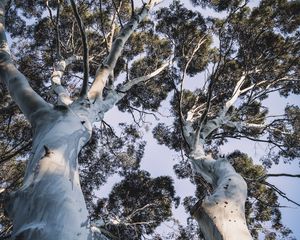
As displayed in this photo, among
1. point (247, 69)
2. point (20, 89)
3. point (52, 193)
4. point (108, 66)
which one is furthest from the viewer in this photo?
point (247, 69)

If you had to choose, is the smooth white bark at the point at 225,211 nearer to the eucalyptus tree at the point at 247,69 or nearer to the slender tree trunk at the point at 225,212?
the slender tree trunk at the point at 225,212

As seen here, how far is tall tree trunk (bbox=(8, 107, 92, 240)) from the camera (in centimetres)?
204

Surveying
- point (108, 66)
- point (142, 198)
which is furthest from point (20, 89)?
point (142, 198)

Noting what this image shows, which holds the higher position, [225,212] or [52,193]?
[225,212]

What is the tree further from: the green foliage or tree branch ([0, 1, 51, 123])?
tree branch ([0, 1, 51, 123])

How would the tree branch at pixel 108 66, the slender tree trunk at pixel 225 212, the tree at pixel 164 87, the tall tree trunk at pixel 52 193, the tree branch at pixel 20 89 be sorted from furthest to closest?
the tree at pixel 164 87 → the tree branch at pixel 108 66 → the tree branch at pixel 20 89 → the slender tree trunk at pixel 225 212 → the tall tree trunk at pixel 52 193

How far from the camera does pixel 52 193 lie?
229cm

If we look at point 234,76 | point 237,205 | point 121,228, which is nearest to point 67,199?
point 237,205

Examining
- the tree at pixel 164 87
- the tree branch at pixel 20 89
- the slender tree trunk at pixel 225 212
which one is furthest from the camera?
the tree at pixel 164 87

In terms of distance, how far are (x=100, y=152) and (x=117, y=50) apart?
174 inches

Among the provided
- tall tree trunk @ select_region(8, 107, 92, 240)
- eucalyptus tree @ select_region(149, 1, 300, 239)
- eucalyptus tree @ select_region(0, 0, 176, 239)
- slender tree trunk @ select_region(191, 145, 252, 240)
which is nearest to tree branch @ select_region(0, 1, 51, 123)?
eucalyptus tree @ select_region(0, 0, 176, 239)

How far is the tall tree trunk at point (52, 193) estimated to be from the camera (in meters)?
2.04

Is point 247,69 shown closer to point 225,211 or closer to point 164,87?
point 164,87

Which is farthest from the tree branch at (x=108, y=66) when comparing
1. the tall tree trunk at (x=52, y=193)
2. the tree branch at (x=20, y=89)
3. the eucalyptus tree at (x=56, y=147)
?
the tall tree trunk at (x=52, y=193)
